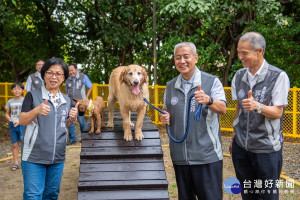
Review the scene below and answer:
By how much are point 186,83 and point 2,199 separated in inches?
164

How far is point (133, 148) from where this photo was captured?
15.6ft

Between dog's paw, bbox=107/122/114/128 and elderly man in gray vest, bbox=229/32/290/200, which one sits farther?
dog's paw, bbox=107/122/114/128

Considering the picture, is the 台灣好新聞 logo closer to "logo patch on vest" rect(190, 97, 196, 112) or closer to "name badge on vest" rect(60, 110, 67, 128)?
"logo patch on vest" rect(190, 97, 196, 112)

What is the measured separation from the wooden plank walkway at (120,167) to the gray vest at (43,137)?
875mm

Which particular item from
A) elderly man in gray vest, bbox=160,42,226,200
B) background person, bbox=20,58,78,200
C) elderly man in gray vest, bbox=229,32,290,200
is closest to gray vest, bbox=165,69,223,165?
elderly man in gray vest, bbox=160,42,226,200

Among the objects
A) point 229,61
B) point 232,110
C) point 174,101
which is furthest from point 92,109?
point 229,61

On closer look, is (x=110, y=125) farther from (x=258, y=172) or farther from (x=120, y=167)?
(x=258, y=172)

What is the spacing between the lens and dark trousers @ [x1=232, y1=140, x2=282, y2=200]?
3229 millimetres

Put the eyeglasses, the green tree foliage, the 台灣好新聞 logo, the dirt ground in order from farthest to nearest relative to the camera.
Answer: the green tree foliage
the dirt ground
the 台灣好新聞 logo
the eyeglasses

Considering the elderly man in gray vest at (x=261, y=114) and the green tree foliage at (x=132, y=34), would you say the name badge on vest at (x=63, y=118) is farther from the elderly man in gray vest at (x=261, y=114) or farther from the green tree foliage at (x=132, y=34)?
the green tree foliage at (x=132, y=34)

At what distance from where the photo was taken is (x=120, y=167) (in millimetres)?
4488

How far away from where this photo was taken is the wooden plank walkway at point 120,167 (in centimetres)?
409

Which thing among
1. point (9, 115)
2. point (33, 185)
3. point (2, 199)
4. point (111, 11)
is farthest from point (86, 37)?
point (33, 185)

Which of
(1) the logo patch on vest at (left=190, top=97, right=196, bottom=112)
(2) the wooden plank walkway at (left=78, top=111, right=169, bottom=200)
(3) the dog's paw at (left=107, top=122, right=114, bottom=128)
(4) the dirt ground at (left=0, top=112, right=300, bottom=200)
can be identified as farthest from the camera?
(4) the dirt ground at (left=0, top=112, right=300, bottom=200)
